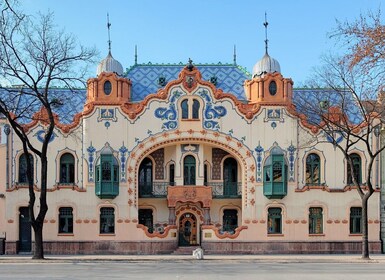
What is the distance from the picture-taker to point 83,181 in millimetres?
41125

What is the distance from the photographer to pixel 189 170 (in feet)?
138

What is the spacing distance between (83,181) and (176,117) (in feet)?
22.8

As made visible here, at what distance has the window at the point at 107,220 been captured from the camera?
134 feet

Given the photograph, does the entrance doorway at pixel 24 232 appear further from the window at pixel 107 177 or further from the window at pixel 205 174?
the window at pixel 205 174

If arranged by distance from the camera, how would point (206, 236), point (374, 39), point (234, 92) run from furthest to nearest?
point (234, 92) < point (206, 236) < point (374, 39)

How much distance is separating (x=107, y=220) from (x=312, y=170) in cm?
1306

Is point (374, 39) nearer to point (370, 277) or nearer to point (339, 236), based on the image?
point (370, 277)

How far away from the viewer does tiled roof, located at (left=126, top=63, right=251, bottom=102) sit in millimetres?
44719

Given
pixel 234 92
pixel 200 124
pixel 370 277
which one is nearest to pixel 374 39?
pixel 370 277

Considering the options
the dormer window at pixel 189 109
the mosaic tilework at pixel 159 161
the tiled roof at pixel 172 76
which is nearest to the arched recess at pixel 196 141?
the dormer window at pixel 189 109

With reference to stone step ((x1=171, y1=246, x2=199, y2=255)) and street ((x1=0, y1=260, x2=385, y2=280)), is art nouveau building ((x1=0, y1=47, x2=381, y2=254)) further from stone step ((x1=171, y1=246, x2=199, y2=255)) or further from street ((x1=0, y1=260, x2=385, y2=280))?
street ((x1=0, y1=260, x2=385, y2=280))

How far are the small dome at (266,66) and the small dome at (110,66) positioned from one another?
893cm

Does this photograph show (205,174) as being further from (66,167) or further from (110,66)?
(110,66)

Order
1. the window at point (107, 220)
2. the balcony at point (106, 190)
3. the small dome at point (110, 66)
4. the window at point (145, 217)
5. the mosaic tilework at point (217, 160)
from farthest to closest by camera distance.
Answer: the small dome at point (110, 66), the window at point (145, 217), the mosaic tilework at point (217, 160), the window at point (107, 220), the balcony at point (106, 190)
